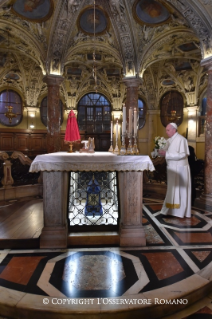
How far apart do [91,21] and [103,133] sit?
8721 mm

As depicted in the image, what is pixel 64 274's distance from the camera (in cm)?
290

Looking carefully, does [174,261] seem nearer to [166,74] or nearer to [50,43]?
[50,43]

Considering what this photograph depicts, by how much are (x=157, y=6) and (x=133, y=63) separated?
6.96ft

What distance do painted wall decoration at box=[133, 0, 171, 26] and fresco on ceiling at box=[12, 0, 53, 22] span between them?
3.10 metres

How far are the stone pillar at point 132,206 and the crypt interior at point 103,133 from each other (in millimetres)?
221

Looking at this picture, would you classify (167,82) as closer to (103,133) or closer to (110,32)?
(103,133)

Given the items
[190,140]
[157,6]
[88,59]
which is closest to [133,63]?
[157,6]

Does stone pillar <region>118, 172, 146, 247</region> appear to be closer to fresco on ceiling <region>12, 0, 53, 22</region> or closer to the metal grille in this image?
the metal grille

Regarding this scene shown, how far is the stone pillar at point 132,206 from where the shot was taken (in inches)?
A: 147

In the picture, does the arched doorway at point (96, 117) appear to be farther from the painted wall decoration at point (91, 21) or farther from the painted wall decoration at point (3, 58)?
the painted wall decoration at point (91, 21)

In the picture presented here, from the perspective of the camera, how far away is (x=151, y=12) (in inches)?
314

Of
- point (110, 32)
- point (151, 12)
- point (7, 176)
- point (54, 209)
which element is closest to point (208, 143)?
point (54, 209)

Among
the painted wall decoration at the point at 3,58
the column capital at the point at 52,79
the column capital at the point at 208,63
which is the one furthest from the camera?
the painted wall decoration at the point at 3,58

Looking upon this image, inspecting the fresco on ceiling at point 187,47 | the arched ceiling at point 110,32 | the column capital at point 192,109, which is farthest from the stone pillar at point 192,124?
the fresco on ceiling at point 187,47
